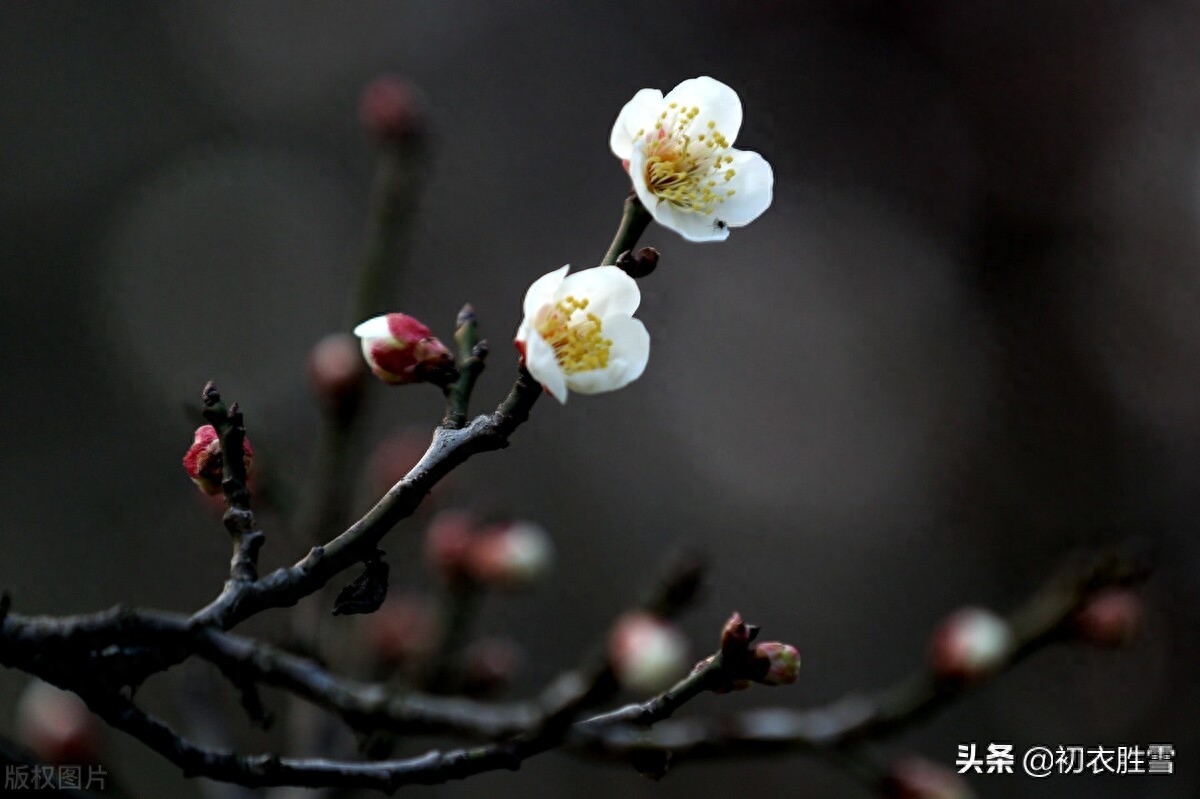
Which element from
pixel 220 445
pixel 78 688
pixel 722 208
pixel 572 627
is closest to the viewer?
pixel 78 688

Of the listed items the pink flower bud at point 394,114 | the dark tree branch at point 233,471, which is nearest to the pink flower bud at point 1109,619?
the dark tree branch at point 233,471

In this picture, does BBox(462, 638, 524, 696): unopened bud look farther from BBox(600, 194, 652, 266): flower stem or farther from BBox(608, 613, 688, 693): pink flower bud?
BBox(600, 194, 652, 266): flower stem

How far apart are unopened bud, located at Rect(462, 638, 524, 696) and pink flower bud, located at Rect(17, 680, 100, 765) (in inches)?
28.2

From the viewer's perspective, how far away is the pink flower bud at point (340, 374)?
179 centimetres

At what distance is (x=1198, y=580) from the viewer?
4.29 m

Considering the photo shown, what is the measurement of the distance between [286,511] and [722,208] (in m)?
1.04

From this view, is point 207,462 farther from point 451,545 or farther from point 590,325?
point 451,545

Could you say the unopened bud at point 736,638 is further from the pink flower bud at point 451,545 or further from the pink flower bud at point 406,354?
the pink flower bud at point 451,545

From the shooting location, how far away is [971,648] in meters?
1.67

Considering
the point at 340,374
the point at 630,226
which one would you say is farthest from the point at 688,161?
the point at 340,374

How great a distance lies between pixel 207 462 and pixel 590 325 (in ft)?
1.40

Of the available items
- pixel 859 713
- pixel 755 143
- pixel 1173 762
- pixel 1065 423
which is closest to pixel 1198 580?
pixel 1173 762

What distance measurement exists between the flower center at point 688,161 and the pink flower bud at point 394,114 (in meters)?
0.89

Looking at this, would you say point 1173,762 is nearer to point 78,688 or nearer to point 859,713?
point 859,713
